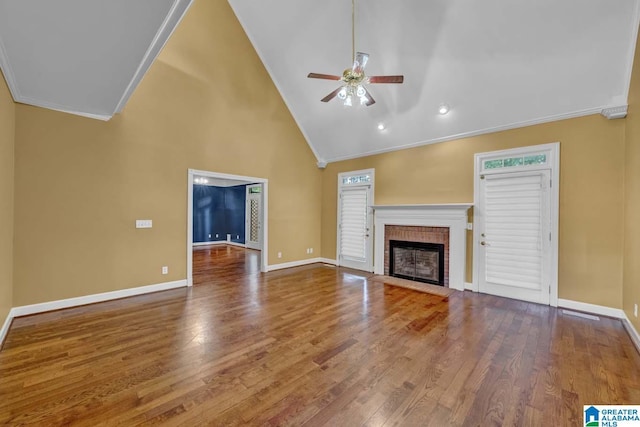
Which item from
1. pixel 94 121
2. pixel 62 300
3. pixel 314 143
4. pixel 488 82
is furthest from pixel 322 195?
pixel 62 300

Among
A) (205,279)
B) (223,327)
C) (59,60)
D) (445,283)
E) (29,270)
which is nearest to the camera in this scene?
(59,60)

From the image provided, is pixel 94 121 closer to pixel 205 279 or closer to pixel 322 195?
pixel 205 279

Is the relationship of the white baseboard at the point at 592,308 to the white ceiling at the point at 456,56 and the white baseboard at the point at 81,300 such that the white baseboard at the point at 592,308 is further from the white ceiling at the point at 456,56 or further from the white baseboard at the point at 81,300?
the white baseboard at the point at 81,300

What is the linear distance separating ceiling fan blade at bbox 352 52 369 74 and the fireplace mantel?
113 inches

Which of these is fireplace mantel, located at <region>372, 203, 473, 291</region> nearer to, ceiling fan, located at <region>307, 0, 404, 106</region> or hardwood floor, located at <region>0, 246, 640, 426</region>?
hardwood floor, located at <region>0, 246, 640, 426</region>

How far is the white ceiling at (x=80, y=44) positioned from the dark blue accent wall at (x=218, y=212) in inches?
298

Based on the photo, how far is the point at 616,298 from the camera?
344 cm

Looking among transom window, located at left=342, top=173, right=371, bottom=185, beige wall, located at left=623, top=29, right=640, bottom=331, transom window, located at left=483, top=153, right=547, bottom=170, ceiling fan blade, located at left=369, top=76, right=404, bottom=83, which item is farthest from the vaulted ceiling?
ceiling fan blade, located at left=369, top=76, right=404, bottom=83

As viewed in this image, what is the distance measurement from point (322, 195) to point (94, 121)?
4.86 metres

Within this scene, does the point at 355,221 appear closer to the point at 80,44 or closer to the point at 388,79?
the point at 388,79

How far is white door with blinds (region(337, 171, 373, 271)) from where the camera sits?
6.11 m

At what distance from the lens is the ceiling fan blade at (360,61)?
3.02 m

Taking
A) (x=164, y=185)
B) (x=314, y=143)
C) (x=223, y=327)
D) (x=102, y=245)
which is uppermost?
(x=314, y=143)

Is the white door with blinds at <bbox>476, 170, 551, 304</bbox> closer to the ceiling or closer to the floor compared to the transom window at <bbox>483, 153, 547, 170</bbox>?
closer to the floor
